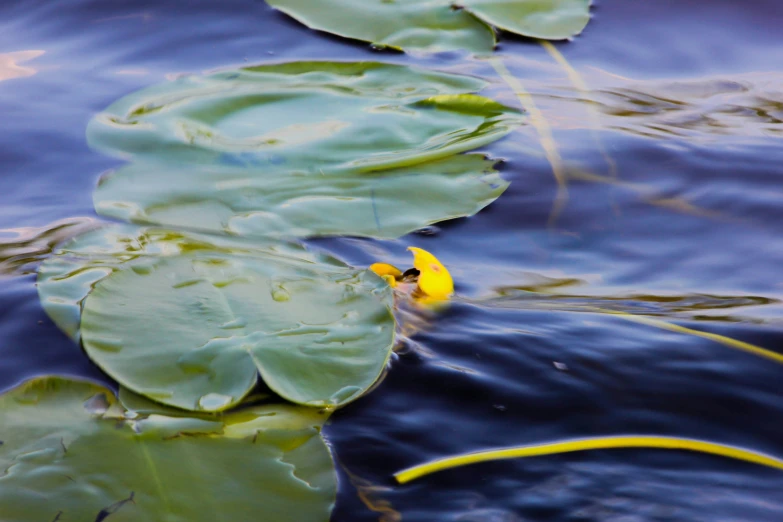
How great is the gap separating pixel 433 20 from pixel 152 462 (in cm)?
191

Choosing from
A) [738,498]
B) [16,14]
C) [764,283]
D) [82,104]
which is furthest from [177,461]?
[16,14]

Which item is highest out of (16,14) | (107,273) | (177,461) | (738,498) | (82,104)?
(16,14)

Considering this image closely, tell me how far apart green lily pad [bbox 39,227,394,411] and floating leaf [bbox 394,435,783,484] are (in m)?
0.16

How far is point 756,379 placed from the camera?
4.10ft

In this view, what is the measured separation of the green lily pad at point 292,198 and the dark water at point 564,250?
0.08 metres

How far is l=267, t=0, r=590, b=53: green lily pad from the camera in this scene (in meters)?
2.40

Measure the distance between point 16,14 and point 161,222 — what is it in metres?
1.85

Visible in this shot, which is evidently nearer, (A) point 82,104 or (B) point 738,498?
(B) point 738,498

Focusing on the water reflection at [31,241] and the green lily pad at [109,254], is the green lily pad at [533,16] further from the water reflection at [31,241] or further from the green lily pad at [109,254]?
the water reflection at [31,241]

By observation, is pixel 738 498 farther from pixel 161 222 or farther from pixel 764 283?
pixel 161 222

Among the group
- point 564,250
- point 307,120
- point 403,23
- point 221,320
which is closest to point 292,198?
point 307,120

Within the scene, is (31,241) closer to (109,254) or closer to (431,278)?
(109,254)

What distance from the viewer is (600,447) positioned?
43.7 inches

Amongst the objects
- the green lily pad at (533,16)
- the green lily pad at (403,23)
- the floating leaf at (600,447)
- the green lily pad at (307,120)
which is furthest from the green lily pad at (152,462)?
the green lily pad at (533,16)
